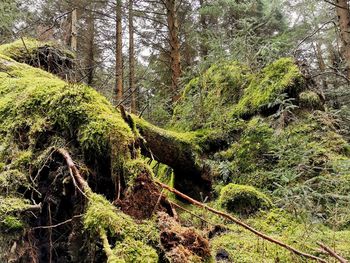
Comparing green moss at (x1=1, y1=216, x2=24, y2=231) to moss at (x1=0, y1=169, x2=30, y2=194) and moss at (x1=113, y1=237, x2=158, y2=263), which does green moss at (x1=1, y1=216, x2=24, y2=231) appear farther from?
moss at (x1=113, y1=237, x2=158, y2=263)

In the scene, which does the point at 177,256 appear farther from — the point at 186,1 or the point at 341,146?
the point at 186,1

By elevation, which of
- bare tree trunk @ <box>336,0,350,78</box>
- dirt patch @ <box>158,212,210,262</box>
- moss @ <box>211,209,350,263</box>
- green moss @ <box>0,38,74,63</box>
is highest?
bare tree trunk @ <box>336,0,350,78</box>

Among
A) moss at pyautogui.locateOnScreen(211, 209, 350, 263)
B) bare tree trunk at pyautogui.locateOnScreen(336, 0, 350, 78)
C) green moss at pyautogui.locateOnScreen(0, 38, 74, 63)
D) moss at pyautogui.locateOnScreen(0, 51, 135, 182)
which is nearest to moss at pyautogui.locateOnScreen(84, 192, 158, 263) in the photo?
moss at pyautogui.locateOnScreen(0, 51, 135, 182)

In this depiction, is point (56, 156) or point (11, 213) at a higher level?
point (56, 156)

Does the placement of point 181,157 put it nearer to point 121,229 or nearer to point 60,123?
point 60,123

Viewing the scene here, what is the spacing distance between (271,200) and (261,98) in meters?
2.40

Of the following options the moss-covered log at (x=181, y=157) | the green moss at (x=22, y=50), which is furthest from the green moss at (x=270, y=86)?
the green moss at (x=22, y=50)

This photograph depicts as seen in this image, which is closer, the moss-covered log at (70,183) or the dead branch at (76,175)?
the moss-covered log at (70,183)

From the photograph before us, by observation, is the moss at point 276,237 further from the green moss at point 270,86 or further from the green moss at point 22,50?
the green moss at point 22,50

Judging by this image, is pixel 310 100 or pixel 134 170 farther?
pixel 310 100

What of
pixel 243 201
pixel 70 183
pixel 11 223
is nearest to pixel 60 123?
pixel 70 183

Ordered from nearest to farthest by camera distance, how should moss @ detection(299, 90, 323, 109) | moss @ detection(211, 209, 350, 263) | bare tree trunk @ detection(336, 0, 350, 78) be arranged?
moss @ detection(211, 209, 350, 263) → moss @ detection(299, 90, 323, 109) → bare tree trunk @ detection(336, 0, 350, 78)

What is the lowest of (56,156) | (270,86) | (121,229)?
(121,229)

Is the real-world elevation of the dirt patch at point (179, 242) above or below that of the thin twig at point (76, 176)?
below
